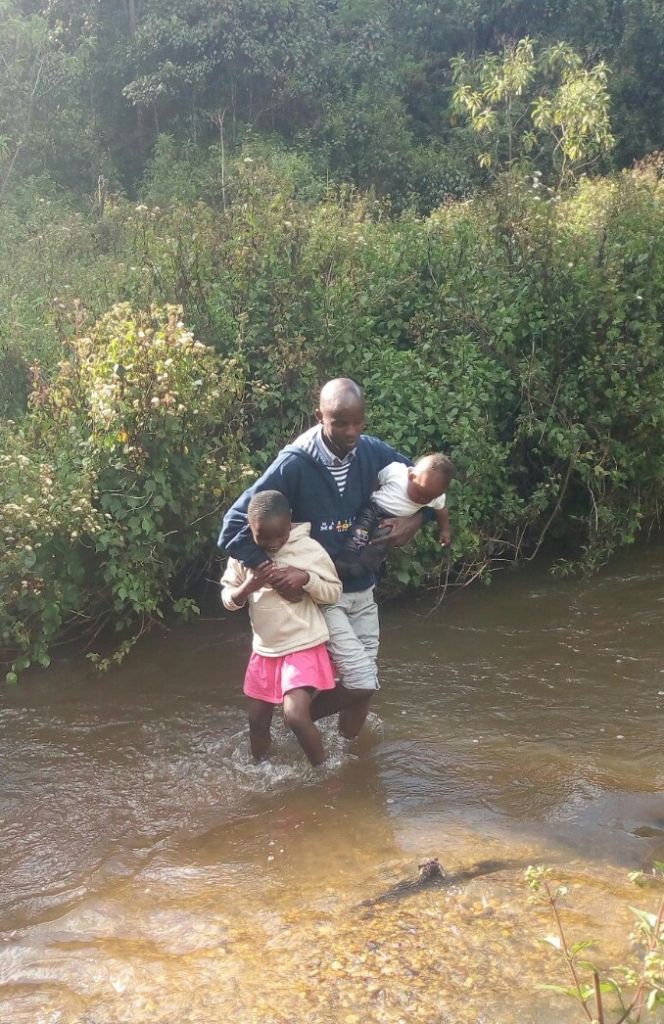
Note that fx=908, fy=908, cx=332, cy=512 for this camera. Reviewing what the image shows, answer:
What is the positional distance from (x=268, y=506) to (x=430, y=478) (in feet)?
2.34

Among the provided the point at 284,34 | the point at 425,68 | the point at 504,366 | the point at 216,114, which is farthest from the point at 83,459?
the point at 425,68

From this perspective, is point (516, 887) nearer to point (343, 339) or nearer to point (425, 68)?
point (343, 339)

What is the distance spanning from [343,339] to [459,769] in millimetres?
3333

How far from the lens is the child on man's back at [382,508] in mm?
3889

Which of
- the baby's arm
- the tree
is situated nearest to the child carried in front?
the baby's arm

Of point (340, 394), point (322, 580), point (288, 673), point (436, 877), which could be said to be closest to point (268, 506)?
point (322, 580)

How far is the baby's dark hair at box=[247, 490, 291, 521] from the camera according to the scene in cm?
356

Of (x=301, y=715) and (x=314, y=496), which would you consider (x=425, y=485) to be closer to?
(x=314, y=496)

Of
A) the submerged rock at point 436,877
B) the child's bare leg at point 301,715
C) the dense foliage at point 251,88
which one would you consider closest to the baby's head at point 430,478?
the child's bare leg at point 301,715

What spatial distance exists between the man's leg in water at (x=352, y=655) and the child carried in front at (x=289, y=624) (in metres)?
0.07

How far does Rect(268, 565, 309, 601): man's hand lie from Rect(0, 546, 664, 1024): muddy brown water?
0.95 meters

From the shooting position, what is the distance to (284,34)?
635 inches

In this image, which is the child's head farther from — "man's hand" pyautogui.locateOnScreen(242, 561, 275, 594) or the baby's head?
the baby's head

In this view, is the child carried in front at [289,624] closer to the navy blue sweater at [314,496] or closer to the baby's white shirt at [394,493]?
the navy blue sweater at [314,496]
